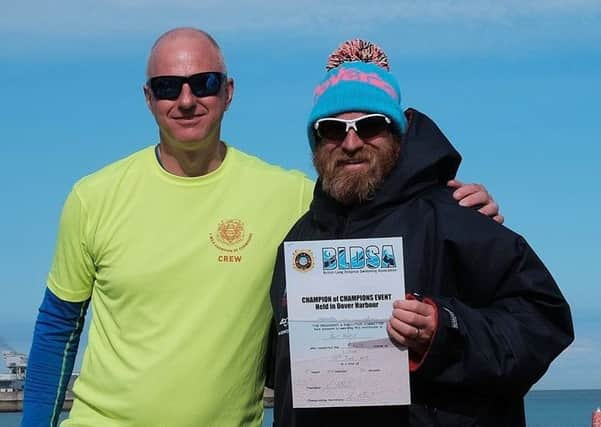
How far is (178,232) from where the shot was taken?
237 inches

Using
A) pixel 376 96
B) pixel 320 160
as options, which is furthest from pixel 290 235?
pixel 376 96

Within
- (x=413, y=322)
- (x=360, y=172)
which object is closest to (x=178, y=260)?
(x=360, y=172)

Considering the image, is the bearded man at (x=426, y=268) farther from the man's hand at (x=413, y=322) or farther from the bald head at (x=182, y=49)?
the bald head at (x=182, y=49)

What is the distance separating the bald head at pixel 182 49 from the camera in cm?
607

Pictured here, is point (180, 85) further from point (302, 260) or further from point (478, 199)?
point (478, 199)

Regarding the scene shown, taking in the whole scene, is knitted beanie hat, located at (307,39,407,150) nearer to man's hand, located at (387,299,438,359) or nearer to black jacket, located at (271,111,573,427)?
black jacket, located at (271,111,573,427)

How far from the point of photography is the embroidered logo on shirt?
5969 millimetres

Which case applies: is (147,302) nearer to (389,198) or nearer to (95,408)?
(95,408)

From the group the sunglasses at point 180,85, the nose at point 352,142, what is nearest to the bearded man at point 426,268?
the nose at point 352,142

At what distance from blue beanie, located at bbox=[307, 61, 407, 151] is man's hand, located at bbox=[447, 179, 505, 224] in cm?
37

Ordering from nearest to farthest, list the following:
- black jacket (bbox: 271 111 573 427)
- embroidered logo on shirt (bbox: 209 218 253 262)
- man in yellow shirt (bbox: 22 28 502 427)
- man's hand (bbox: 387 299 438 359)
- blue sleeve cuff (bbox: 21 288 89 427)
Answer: man's hand (bbox: 387 299 438 359) → black jacket (bbox: 271 111 573 427) → man in yellow shirt (bbox: 22 28 502 427) → embroidered logo on shirt (bbox: 209 218 253 262) → blue sleeve cuff (bbox: 21 288 89 427)

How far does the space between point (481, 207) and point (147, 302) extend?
63.8 inches

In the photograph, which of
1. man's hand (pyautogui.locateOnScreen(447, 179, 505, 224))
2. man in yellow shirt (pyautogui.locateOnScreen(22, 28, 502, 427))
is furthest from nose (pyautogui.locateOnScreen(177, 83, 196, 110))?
man's hand (pyautogui.locateOnScreen(447, 179, 505, 224))

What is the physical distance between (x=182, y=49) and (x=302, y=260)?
1.42 metres
